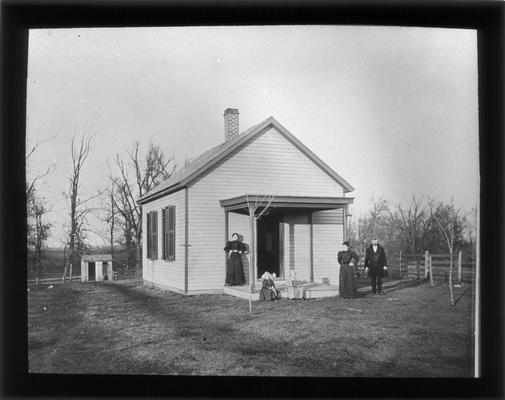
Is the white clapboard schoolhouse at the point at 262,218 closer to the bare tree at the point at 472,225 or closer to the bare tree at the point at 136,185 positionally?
the bare tree at the point at 136,185

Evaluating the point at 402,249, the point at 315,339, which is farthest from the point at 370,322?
the point at 402,249

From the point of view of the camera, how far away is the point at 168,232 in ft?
46.1

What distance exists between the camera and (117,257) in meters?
13.7

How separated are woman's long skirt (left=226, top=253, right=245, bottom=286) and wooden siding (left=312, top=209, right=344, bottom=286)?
8.18 ft

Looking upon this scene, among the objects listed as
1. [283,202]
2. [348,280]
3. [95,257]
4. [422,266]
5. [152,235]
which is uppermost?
[283,202]

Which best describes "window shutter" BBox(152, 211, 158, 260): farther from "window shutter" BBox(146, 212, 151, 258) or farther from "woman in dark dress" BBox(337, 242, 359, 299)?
"woman in dark dress" BBox(337, 242, 359, 299)

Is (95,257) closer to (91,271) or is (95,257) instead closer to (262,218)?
(91,271)

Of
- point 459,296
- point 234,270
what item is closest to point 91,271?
point 234,270

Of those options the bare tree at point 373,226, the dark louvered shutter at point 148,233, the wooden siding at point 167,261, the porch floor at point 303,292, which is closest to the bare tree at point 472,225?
the bare tree at point 373,226

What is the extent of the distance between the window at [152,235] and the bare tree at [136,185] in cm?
38

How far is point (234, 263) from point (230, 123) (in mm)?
5009

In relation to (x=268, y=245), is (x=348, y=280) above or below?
below
